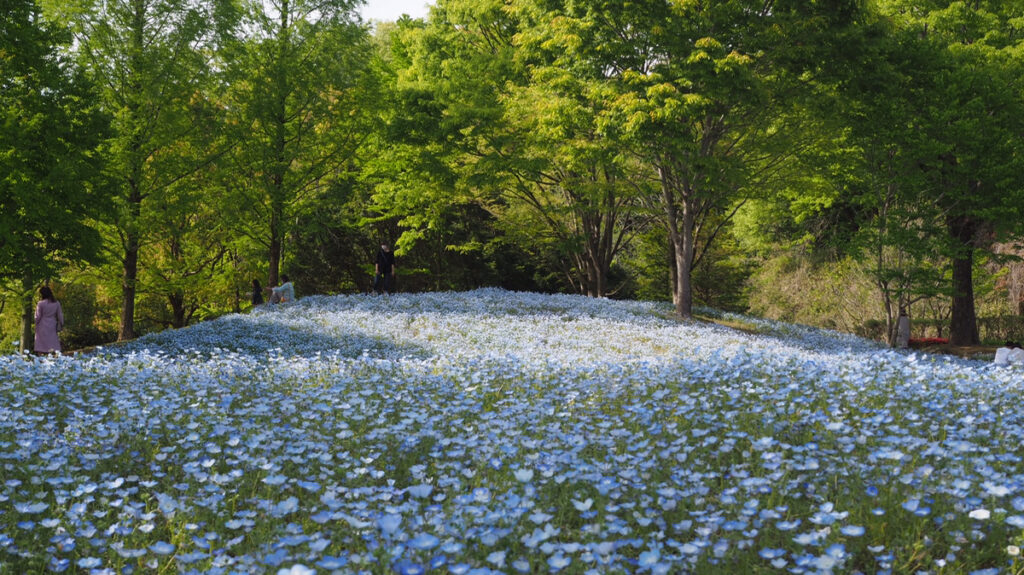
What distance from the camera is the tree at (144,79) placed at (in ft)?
64.2

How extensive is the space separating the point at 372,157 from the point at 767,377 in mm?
20630

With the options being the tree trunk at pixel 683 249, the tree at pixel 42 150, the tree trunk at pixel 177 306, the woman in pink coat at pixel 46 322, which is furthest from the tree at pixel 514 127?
the woman in pink coat at pixel 46 322

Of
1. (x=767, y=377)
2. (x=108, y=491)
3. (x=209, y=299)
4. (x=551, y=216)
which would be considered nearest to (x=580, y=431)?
(x=767, y=377)

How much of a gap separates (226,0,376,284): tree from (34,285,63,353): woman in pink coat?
905cm

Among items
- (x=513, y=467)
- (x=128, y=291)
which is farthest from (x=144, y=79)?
(x=513, y=467)

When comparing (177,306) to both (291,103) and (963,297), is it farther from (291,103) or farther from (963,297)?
(963,297)

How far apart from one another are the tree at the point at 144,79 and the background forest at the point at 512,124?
71 millimetres

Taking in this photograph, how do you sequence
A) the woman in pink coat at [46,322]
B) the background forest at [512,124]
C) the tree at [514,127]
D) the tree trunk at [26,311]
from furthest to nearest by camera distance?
the tree trunk at [26,311], the tree at [514,127], the background forest at [512,124], the woman in pink coat at [46,322]

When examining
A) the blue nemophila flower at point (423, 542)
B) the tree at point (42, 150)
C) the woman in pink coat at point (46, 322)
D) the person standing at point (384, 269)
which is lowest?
the blue nemophila flower at point (423, 542)

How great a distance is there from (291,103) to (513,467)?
66.7 ft

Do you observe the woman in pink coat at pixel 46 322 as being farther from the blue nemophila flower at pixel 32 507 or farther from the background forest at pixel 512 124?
the blue nemophila flower at pixel 32 507

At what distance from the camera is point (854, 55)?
696 inches

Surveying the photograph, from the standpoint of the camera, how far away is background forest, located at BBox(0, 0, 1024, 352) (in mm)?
16312

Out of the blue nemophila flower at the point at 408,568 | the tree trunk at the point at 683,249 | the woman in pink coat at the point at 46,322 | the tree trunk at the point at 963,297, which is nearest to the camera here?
the blue nemophila flower at the point at 408,568
